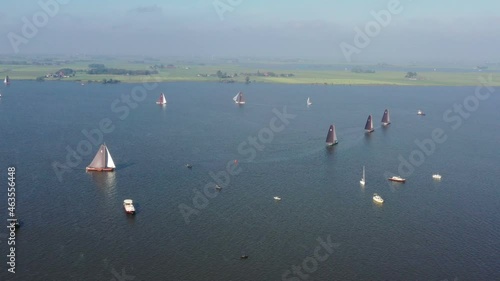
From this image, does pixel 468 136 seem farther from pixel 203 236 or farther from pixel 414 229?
pixel 203 236

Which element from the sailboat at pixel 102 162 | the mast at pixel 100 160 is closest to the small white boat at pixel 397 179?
the sailboat at pixel 102 162

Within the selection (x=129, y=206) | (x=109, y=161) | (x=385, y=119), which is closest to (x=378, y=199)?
(x=129, y=206)

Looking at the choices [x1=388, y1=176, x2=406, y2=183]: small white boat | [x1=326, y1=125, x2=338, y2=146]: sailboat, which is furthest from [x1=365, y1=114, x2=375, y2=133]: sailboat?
[x1=388, y1=176, x2=406, y2=183]: small white boat

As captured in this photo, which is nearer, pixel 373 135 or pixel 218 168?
pixel 218 168

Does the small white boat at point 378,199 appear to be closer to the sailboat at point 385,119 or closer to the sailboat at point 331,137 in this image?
the sailboat at point 331,137

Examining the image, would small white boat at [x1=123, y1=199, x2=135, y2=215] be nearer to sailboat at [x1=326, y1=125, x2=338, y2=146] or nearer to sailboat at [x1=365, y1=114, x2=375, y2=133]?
sailboat at [x1=326, y1=125, x2=338, y2=146]

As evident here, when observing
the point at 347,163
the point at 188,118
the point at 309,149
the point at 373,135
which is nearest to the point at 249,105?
the point at 188,118

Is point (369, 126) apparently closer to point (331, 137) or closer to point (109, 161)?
point (331, 137)
